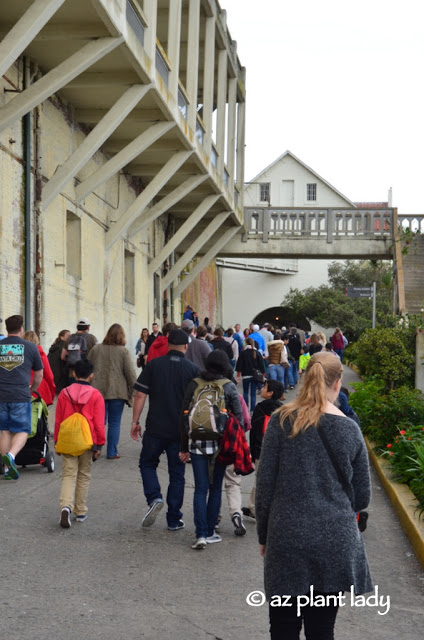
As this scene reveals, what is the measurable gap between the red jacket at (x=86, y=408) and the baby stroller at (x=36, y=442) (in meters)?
2.09

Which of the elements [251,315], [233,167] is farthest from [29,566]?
[251,315]

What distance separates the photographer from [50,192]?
1554 centimetres

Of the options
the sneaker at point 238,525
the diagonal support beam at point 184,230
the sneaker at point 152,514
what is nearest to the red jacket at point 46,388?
the sneaker at point 152,514

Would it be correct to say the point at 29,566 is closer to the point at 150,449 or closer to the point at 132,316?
the point at 150,449

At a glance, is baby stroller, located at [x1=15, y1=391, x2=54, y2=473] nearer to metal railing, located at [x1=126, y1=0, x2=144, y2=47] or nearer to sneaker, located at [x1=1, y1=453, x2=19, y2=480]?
sneaker, located at [x1=1, y1=453, x2=19, y2=480]

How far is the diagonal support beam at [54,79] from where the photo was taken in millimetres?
13227

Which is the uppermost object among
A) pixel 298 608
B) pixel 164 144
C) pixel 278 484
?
pixel 164 144

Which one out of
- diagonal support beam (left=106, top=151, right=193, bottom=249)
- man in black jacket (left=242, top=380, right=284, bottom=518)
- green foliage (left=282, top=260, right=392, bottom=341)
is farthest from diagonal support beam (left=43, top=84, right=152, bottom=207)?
green foliage (left=282, top=260, right=392, bottom=341)

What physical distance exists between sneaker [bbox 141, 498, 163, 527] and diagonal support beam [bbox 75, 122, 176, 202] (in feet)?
36.3

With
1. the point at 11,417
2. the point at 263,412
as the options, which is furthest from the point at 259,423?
the point at 11,417

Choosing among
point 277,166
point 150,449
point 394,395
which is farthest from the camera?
point 277,166

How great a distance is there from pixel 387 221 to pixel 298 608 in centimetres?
2776

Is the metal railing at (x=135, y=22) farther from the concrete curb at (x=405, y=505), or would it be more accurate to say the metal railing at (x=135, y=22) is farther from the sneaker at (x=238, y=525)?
the sneaker at (x=238, y=525)

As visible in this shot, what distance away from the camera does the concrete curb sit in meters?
7.11
